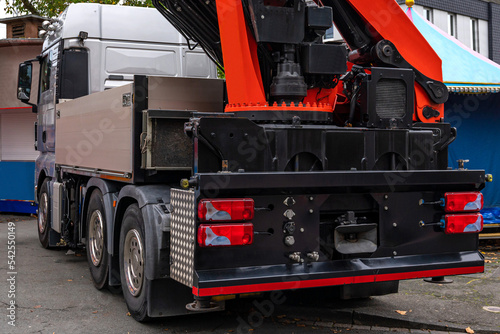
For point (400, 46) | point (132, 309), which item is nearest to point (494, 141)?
Result: point (400, 46)

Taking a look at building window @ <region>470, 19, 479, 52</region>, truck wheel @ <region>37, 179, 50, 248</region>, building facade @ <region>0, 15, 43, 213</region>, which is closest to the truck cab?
truck wheel @ <region>37, 179, 50, 248</region>

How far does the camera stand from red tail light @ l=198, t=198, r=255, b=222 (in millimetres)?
4340

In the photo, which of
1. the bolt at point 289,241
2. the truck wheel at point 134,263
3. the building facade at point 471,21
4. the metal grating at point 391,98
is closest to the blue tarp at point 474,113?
the metal grating at point 391,98

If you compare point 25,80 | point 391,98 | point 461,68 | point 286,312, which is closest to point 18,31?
point 25,80

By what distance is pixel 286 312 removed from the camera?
606 centimetres

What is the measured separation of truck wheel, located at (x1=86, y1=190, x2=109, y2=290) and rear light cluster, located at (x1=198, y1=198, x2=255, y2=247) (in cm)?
247

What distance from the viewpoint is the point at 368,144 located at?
510cm

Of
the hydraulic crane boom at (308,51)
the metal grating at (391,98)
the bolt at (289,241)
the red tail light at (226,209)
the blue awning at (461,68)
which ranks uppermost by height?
the blue awning at (461,68)

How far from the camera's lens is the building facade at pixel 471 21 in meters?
23.9

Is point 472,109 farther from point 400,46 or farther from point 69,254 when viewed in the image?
point 69,254

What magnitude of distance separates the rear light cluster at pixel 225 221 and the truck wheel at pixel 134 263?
113cm

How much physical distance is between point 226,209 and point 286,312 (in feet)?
6.77

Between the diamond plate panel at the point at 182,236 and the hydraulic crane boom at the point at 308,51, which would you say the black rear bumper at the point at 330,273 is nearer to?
the diamond plate panel at the point at 182,236

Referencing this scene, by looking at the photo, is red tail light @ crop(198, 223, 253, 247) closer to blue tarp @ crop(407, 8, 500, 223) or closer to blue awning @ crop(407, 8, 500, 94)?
blue awning @ crop(407, 8, 500, 94)
